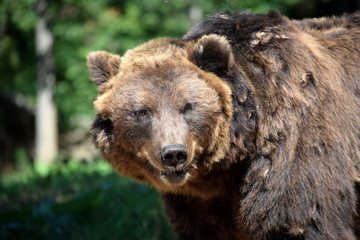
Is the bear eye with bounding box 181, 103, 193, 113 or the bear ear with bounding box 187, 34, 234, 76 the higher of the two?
the bear ear with bounding box 187, 34, 234, 76

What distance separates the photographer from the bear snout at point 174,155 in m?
3.63

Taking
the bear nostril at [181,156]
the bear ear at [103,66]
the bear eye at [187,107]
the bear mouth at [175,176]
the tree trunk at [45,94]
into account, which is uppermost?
the bear ear at [103,66]

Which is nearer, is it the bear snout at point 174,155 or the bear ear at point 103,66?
the bear snout at point 174,155

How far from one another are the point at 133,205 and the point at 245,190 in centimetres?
324

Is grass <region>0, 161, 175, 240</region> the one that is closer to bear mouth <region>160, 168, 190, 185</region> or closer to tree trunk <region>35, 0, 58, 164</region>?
bear mouth <region>160, 168, 190, 185</region>

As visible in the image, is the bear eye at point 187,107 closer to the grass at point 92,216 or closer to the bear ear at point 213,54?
the bear ear at point 213,54

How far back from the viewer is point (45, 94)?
656 inches

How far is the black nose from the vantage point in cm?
363

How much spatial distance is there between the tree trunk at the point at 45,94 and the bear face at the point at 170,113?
1261cm

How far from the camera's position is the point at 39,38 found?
16234 mm

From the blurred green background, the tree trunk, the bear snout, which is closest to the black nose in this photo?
the bear snout

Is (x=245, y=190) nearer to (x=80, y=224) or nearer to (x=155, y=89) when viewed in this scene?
(x=155, y=89)

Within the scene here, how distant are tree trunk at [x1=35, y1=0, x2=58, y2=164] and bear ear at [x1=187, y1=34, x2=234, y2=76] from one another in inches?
501

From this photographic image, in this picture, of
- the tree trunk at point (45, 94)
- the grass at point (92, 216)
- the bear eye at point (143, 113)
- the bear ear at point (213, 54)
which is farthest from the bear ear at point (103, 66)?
the tree trunk at point (45, 94)
